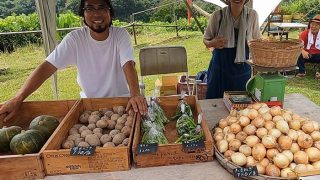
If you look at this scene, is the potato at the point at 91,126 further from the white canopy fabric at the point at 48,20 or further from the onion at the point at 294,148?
the white canopy fabric at the point at 48,20

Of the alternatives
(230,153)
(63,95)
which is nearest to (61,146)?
(230,153)

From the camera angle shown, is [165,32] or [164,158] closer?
[164,158]

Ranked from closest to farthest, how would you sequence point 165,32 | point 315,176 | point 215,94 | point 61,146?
point 315,176
point 61,146
point 215,94
point 165,32

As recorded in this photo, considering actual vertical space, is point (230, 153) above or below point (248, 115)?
below

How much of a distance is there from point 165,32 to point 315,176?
11984 millimetres

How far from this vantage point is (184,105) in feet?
6.85

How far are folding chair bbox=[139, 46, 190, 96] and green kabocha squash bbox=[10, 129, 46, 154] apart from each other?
2198 millimetres

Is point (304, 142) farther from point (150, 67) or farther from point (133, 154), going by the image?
point (150, 67)

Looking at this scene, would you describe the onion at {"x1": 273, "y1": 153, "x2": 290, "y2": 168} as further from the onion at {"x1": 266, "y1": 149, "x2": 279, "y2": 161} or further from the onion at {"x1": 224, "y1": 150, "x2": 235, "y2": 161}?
the onion at {"x1": 224, "y1": 150, "x2": 235, "y2": 161}

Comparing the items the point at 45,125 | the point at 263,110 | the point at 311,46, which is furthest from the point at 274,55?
the point at 311,46

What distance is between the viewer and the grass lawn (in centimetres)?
637

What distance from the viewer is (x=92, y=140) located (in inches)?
68.1

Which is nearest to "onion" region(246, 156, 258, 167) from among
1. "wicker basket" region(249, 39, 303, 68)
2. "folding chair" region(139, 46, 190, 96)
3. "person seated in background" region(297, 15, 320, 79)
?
"wicker basket" region(249, 39, 303, 68)

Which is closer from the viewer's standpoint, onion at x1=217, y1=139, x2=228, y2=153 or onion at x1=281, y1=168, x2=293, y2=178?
onion at x1=281, y1=168, x2=293, y2=178
